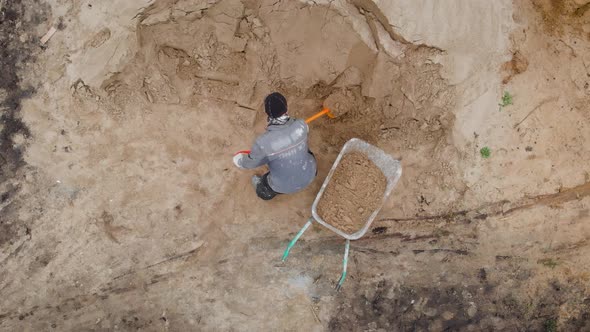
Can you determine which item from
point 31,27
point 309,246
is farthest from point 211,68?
point 309,246

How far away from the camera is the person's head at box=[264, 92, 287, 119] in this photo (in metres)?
3.67

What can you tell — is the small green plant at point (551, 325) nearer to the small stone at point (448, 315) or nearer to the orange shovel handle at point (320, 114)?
the small stone at point (448, 315)

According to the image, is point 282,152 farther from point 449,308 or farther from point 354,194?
point 449,308

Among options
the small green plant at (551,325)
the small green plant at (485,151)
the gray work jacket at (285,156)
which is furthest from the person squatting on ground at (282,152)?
the small green plant at (551,325)

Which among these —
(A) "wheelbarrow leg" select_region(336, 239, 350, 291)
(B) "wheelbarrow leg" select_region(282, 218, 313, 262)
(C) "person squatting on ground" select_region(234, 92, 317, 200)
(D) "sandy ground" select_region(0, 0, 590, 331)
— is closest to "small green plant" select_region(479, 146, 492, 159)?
(D) "sandy ground" select_region(0, 0, 590, 331)

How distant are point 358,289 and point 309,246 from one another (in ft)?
2.33

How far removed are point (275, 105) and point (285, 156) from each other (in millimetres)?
499

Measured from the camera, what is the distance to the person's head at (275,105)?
3.67 metres

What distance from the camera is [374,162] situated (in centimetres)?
447

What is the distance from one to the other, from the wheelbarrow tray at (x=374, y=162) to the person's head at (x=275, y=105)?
923 mm

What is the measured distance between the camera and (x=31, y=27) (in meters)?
4.43

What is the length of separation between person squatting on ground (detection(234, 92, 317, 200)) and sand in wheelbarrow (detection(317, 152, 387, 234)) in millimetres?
328

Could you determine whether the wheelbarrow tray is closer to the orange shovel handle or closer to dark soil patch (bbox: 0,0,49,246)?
the orange shovel handle

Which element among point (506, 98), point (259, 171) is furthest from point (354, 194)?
point (506, 98)
